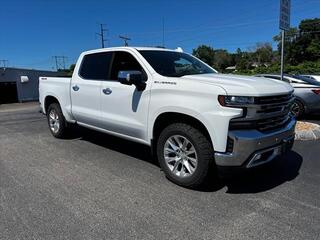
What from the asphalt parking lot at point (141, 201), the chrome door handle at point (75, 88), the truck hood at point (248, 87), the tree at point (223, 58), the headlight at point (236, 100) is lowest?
the asphalt parking lot at point (141, 201)

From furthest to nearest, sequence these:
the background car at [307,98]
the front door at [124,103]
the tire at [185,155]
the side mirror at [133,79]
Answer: the background car at [307,98]
the front door at [124,103]
the side mirror at [133,79]
the tire at [185,155]

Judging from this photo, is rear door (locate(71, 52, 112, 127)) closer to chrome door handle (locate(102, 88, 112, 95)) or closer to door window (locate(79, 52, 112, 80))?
door window (locate(79, 52, 112, 80))

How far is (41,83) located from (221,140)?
5.33 metres

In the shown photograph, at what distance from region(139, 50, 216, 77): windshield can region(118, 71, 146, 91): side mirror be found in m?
0.30

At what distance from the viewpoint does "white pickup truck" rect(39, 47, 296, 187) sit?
152 inches

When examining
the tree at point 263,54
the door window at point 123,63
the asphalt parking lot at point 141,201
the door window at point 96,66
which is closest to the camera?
the asphalt parking lot at point 141,201

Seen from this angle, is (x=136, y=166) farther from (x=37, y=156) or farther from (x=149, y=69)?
(x=37, y=156)

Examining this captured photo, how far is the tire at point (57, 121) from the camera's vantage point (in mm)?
7121

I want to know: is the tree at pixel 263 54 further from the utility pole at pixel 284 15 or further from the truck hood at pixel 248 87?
the truck hood at pixel 248 87

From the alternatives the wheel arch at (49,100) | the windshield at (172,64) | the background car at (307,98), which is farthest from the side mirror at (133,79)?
the background car at (307,98)

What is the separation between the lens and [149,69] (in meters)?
4.84

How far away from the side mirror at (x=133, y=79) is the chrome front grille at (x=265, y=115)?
1.57 m

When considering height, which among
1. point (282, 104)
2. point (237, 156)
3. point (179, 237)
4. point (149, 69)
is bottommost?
point (179, 237)

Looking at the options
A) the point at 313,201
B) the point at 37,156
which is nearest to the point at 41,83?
the point at 37,156
